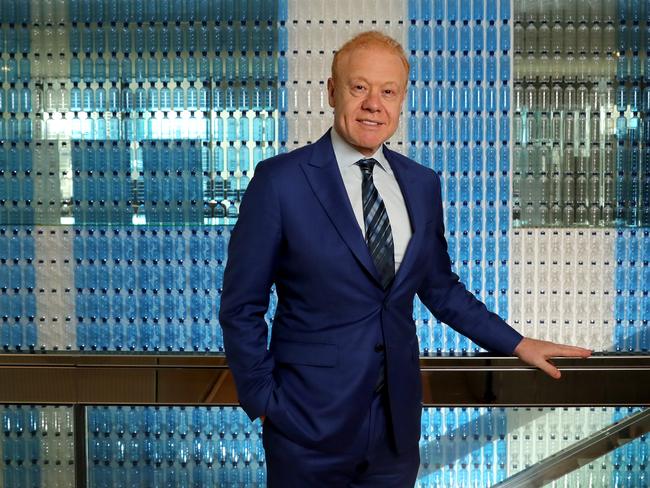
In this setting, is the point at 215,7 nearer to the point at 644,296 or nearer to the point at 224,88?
the point at 224,88

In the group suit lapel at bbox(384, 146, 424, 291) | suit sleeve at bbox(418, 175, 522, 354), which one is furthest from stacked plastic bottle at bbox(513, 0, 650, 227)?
suit lapel at bbox(384, 146, 424, 291)

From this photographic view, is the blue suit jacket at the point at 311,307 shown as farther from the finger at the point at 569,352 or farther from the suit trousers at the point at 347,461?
the finger at the point at 569,352

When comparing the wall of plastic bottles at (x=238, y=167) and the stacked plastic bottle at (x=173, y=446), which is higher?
the wall of plastic bottles at (x=238, y=167)

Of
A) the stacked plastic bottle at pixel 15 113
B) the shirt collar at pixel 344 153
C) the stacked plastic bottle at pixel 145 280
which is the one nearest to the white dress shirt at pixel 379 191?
the shirt collar at pixel 344 153

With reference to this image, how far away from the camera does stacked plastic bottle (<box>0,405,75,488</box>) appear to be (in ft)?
14.1

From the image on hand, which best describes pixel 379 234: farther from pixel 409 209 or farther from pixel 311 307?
pixel 311 307

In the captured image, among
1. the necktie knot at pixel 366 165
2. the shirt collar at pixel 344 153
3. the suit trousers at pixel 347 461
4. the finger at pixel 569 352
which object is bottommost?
the suit trousers at pixel 347 461

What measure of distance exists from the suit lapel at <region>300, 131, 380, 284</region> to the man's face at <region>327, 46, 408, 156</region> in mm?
89

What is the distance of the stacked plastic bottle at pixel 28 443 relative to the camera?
4309mm

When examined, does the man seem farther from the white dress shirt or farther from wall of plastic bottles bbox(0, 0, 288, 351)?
wall of plastic bottles bbox(0, 0, 288, 351)

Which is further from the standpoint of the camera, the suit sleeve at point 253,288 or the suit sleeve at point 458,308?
the suit sleeve at point 458,308

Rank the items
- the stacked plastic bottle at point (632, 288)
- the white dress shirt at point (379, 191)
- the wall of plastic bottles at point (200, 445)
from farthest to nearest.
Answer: the stacked plastic bottle at point (632, 288) < the wall of plastic bottles at point (200, 445) < the white dress shirt at point (379, 191)

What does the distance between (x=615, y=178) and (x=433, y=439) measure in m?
1.67

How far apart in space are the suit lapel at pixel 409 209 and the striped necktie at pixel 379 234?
3 centimetres
